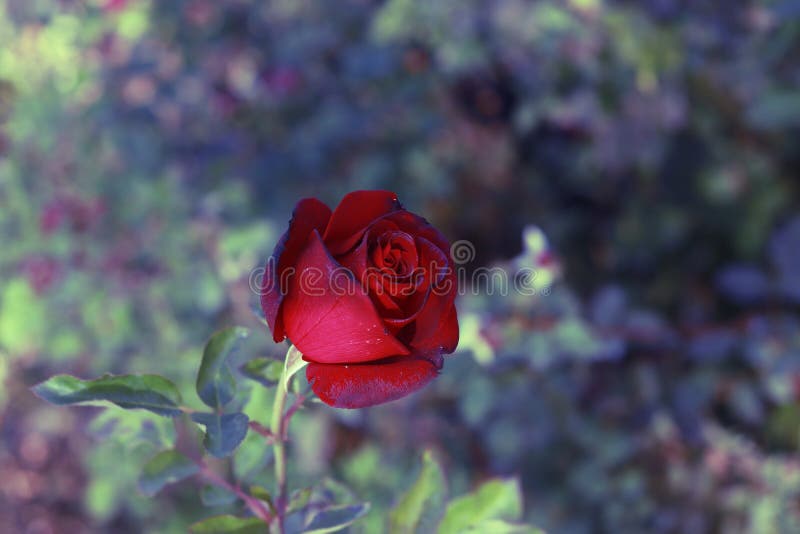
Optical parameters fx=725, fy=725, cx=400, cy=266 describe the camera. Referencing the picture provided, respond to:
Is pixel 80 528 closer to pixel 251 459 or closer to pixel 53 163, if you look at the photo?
pixel 53 163

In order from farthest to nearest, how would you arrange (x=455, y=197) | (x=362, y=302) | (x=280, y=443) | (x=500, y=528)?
1. (x=455, y=197)
2. (x=500, y=528)
3. (x=280, y=443)
4. (x=362, y=302)

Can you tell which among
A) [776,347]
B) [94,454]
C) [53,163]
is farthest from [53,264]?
[776,347]

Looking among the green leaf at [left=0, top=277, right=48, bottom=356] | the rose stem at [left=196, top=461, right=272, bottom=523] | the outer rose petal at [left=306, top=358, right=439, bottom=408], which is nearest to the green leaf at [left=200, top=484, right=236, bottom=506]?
the rose stem at [left=196, top=461, right=272, bottom=523]

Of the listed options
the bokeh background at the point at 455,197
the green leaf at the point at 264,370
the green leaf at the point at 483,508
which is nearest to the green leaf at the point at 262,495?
the green leaf at the point at 264,370

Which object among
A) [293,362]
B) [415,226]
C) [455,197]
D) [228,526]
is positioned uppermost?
[455,197]

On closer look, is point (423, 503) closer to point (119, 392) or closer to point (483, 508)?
point (483, 508)

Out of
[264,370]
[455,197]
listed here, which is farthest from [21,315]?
[264,370]
